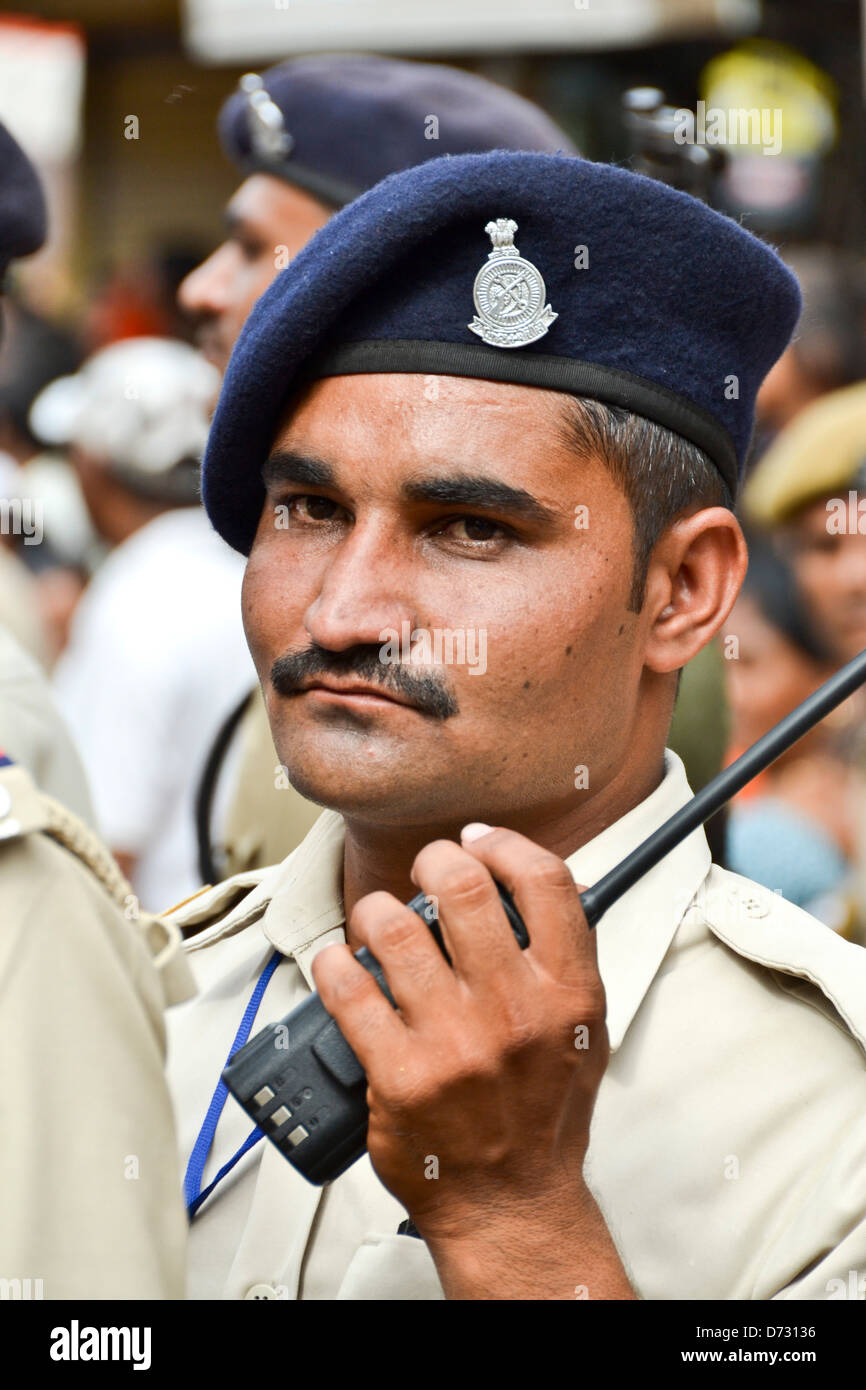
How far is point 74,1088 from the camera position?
1.27 m

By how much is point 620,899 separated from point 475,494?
19.2 inches

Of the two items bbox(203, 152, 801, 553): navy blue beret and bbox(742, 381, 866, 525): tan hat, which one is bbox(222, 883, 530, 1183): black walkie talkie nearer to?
bbox(203, 152, 801, 553): navy blue beret

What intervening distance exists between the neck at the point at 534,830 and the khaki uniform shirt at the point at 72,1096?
1.82ft

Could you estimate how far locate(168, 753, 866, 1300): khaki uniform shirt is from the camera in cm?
168

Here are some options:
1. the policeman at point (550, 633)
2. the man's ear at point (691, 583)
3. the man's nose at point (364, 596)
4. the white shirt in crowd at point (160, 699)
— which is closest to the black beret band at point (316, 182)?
the white shirt in crowd at point (160, 699)

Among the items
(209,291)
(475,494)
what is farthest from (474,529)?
(209,291)

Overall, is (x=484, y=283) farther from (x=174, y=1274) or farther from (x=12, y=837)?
(x=174, y=1274)

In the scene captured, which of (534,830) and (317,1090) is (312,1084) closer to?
(317,1090)

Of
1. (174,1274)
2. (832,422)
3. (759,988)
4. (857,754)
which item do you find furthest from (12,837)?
(832,422)

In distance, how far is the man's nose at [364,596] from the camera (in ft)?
5.80

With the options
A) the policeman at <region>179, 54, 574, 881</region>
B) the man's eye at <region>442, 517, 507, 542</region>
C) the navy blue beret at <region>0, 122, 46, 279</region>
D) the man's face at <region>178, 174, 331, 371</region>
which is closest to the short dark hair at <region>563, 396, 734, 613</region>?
the man's eye at <region>442, 517, 507, 542</region>

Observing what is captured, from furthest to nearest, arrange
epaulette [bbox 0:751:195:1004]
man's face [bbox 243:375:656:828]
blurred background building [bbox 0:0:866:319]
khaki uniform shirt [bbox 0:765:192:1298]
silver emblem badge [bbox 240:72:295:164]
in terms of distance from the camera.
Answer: blurred background building [bbox 0:0:866:319], silver emblem badge [bbox 240:72:295:164], man's face [bbox 243:375:656:828], epaulette [bbox 0:751:195:1004], khaki uniform shirt [bbox 0:765:192:1298]

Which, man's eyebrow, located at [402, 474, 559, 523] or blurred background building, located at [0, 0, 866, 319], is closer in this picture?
man's eyebrow, located at [402, 474, 559, 523]

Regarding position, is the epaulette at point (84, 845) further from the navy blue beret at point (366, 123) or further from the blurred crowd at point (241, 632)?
the navy blue beret at point (366, 123)
